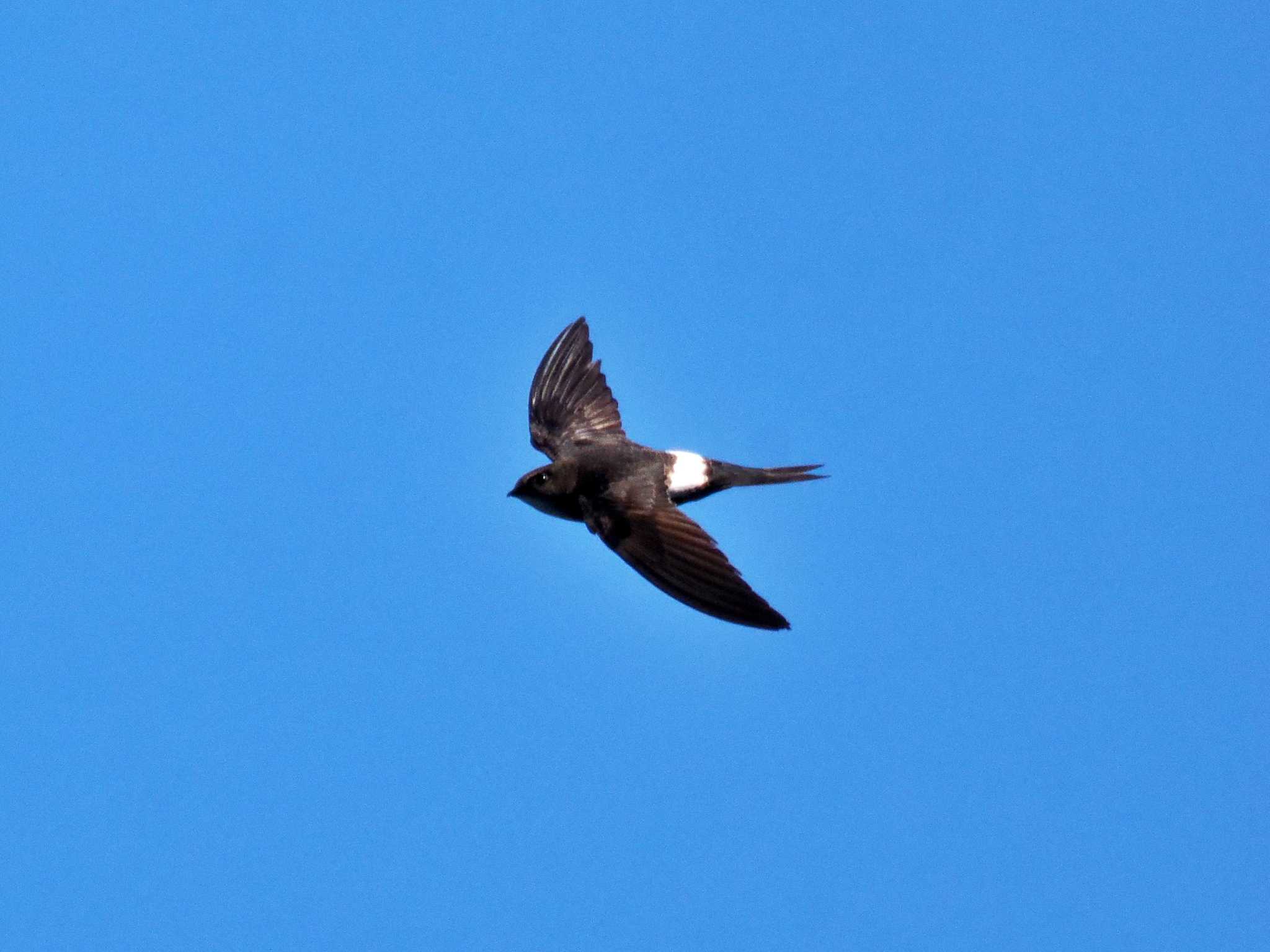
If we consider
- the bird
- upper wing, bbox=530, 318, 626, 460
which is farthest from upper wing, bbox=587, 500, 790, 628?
upper wing, bbox=530, 318, 626, 460

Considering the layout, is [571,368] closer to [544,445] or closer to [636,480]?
[544,445]

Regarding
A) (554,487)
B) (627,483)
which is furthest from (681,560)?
(554,487)

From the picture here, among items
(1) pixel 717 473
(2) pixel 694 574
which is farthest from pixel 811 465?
(2) pixel 694 574

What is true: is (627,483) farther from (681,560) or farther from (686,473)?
(681,560)

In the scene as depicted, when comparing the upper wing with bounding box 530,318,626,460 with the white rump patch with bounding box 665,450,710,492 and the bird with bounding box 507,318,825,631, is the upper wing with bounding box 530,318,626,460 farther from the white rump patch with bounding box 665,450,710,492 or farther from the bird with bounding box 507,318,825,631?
the white rump patch with bounding box 665,450,710,492

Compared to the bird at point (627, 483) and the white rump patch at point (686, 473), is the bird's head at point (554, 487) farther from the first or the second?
the white rump patch at point (686, 473)

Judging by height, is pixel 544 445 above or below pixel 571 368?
below
